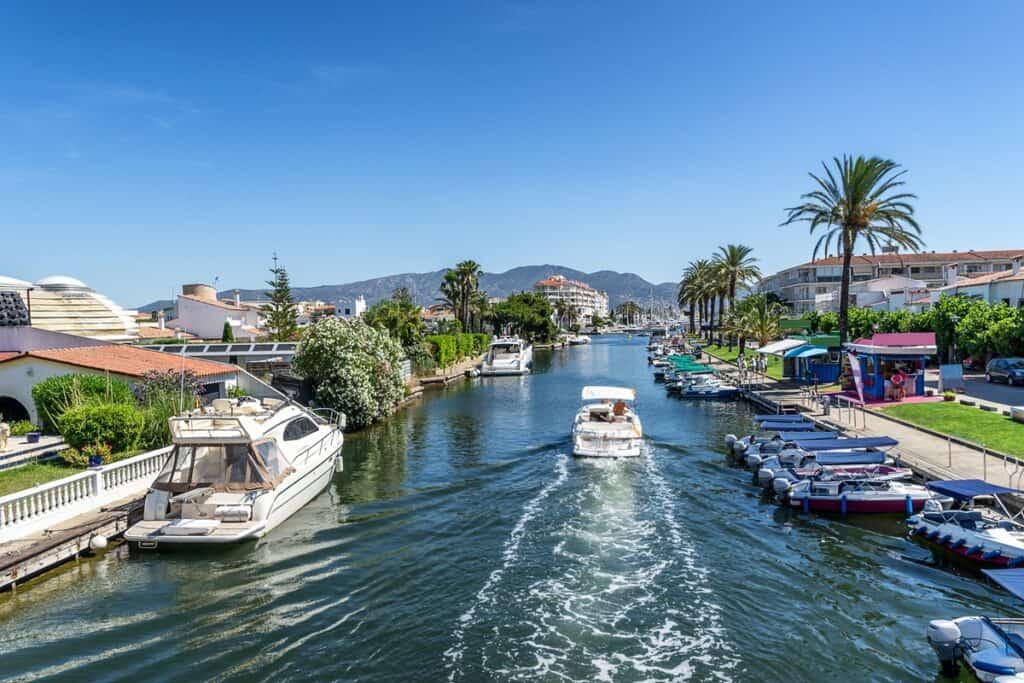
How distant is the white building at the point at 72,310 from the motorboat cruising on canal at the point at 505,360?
36.9 m

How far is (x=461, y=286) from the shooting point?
95.0 meters

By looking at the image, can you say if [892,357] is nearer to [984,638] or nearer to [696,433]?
[696,433]

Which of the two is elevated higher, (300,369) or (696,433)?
(300,369)

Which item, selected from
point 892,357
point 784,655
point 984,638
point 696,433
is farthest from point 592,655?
point 892,357

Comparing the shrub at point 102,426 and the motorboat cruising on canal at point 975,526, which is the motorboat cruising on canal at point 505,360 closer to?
the shrub at point 102,426

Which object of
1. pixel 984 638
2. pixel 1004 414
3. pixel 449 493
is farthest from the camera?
pixel 1004 414

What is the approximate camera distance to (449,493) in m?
23.1

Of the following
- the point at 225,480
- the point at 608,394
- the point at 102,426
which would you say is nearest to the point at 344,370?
the point at 608,394

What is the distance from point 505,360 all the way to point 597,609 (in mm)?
61028

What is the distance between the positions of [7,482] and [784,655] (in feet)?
66.8

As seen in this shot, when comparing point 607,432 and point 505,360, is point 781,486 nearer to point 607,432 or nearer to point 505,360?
point 607,432

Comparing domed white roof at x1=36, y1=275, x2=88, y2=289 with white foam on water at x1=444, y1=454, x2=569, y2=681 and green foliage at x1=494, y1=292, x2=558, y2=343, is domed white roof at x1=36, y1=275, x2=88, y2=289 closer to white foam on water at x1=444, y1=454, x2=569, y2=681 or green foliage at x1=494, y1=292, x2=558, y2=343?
white foam on water at x1=444, y1=454, x2=569, y2=681

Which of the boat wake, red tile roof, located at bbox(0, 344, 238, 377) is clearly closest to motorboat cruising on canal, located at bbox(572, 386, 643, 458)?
the boat wake

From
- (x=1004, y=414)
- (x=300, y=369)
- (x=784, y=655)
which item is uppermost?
(x=300, y=369)
